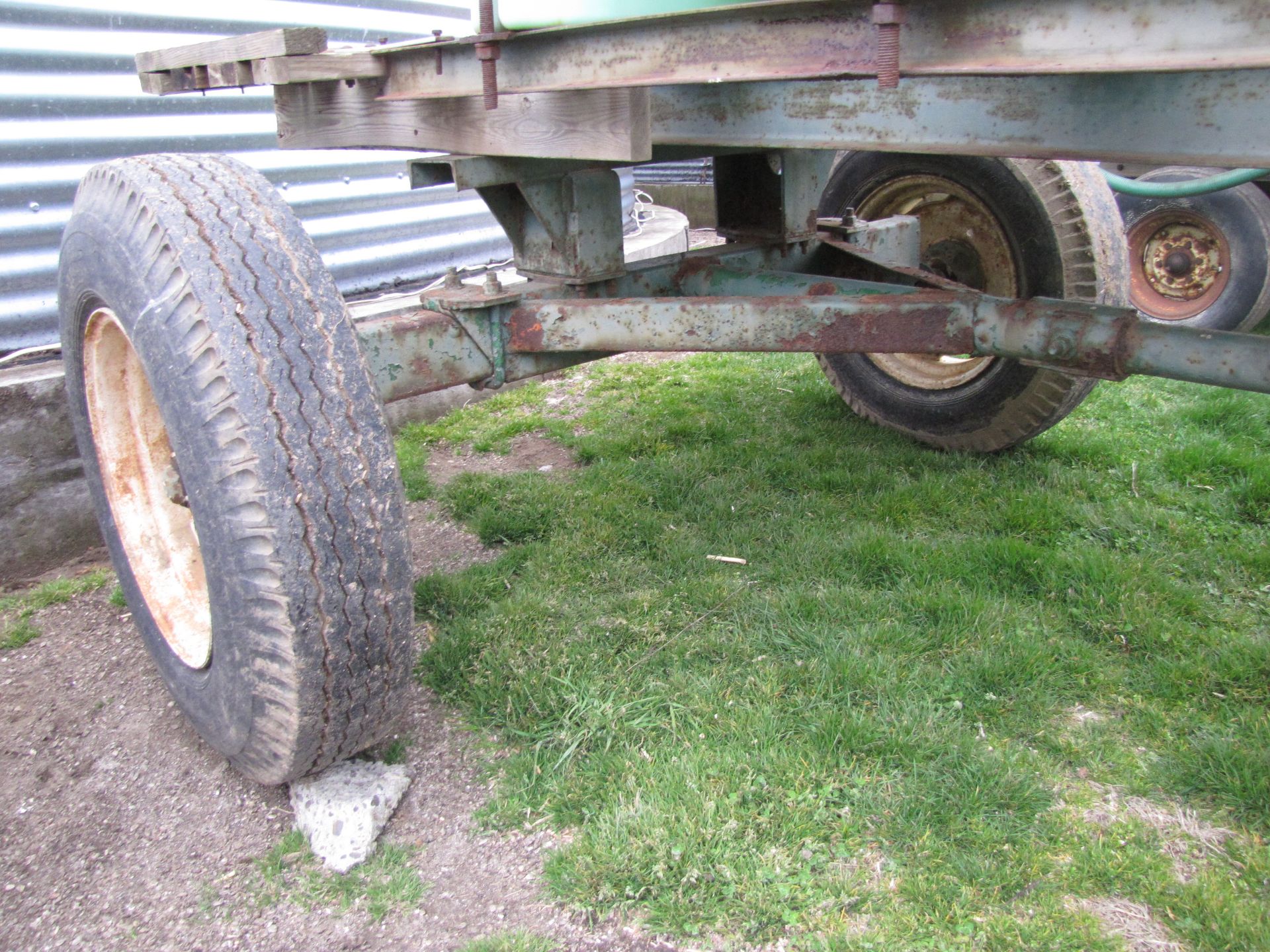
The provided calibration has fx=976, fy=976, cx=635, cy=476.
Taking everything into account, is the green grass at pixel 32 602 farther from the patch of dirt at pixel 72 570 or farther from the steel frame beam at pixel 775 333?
the steel frame beam at pixel 775 333

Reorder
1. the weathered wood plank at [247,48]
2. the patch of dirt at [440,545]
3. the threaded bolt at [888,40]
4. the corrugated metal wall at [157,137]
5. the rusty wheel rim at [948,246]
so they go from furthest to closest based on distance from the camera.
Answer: the corrugated metal wall at [157,137] < the rusty wheel rim at [948,246] < the patch of dirt at [440,545] < the weathered wood plank at [247,48] < the threaded bolt at [888,40]

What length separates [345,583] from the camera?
6.30ft

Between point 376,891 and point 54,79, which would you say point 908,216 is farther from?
point 54,79

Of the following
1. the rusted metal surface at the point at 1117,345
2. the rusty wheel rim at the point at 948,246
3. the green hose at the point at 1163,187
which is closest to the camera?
the rusted metal surface at the point at 1117,345

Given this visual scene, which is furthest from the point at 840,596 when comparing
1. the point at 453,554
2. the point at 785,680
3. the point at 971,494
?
the point at 453,554

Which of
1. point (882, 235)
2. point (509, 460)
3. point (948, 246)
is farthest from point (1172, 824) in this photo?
point (509, 460)

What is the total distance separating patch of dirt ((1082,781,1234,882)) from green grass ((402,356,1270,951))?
29 millimetres

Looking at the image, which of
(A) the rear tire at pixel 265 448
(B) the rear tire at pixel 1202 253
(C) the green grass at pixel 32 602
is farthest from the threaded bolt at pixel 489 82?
(B) the rear tire at pixel 1202 253

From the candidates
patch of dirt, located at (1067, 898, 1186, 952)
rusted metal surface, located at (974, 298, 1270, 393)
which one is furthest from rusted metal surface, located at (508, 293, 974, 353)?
patch of dirt, located at (1067, 898, 1186, 952)

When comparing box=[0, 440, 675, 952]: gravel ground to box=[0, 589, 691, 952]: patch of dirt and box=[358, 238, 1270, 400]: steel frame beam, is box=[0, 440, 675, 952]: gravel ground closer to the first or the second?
box=[0, 589, 691, 952]: patch of dirt

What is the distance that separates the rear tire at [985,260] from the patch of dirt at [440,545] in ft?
5.91

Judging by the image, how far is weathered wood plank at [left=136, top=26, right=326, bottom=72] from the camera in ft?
8.25

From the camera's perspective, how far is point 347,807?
2154 millimetres

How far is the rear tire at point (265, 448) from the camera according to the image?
187 cm
